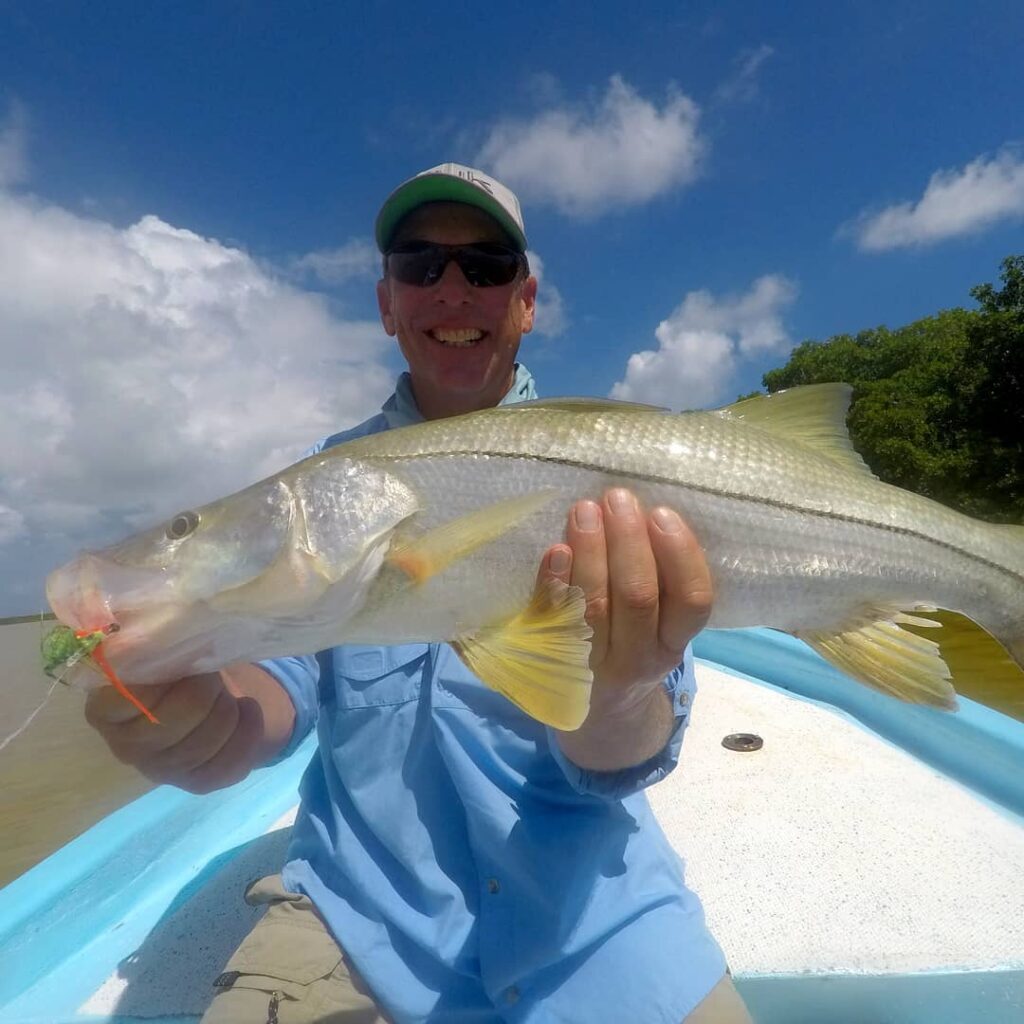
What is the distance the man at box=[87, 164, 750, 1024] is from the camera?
172 centimetres

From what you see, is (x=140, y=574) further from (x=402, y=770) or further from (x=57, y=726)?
(x=57, y=726)

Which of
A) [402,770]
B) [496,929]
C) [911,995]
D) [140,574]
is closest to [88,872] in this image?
[402,770]

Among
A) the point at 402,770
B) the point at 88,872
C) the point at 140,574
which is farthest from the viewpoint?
the point at 88,872

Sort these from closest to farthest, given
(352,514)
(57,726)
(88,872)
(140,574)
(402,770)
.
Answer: (140,574) → (352,514) → (402,770) → (88,872) → (57,726)

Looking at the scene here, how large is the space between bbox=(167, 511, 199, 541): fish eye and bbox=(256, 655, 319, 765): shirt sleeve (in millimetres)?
839

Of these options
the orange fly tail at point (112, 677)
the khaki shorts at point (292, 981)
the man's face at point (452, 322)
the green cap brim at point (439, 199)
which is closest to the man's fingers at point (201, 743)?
the orange fly tail at point (112, 677)

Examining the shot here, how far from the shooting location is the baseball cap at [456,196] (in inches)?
Result: 112

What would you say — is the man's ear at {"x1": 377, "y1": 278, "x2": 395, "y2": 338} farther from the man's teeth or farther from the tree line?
the tree line

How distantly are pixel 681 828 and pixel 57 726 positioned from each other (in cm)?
1088

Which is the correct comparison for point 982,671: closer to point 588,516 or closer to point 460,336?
point 460,336

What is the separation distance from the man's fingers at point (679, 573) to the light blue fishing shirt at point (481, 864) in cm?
54

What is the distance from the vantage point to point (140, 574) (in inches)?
59.6

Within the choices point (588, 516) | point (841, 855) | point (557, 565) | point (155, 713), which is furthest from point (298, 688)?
point (841, 855)

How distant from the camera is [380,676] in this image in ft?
7.48
